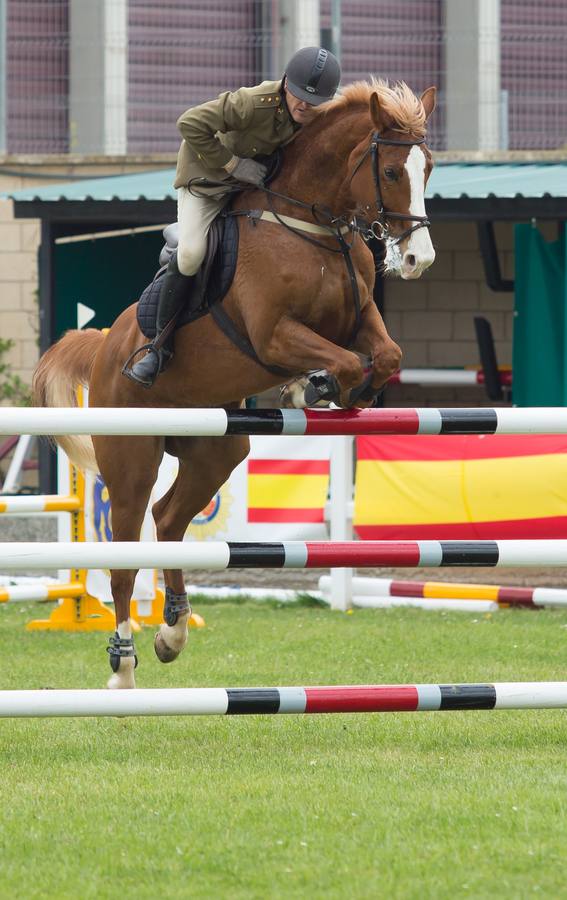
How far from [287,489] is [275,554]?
517cm

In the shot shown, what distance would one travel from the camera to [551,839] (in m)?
3.83

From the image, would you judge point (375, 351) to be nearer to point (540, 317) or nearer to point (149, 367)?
point (149, 367)

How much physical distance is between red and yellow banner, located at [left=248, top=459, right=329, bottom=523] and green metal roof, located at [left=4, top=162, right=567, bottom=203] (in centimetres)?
284

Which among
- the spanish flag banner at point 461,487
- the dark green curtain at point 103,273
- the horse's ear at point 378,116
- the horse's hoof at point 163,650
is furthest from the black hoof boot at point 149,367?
the dark green curtain at point 103,273

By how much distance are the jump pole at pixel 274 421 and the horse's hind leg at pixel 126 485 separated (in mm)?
1600

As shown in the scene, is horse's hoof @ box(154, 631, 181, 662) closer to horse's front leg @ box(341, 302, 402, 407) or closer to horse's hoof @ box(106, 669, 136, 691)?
horse's hoof @ box(106, 669, 136, 691)

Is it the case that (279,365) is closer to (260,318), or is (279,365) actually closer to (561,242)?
(260,318)

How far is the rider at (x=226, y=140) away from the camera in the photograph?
213 inches

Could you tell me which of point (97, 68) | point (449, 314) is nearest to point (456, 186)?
point (449, 314)

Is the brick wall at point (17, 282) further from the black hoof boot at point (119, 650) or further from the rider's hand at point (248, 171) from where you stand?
the rider's hand at point (248, 171)

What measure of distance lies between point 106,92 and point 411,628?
933cm

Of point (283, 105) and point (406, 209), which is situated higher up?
point (283, 105)

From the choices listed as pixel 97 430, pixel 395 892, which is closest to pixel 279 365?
pixel 97 430

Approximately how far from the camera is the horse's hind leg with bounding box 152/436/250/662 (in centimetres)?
634
